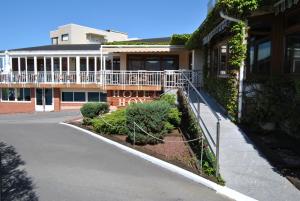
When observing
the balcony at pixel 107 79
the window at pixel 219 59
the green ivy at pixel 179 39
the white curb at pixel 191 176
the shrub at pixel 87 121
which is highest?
the green ivy at pixel 179 39

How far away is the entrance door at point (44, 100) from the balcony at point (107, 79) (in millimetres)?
1179

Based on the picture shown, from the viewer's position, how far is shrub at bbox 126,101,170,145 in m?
10.3

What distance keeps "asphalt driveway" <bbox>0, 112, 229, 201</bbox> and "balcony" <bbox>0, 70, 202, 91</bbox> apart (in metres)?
6.68

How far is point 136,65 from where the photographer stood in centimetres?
2561

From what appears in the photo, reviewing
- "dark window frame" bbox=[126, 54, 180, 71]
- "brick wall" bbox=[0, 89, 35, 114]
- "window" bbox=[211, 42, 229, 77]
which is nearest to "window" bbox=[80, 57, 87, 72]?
"brick wall" bbox=[0, 89, 35, 114]

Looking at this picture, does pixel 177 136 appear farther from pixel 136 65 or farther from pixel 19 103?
pixel 19 103

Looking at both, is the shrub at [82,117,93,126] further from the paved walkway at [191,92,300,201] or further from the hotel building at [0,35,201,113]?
the paved walkway at [191,92,300,201]

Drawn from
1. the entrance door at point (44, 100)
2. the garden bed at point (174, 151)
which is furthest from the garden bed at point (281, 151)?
the entrance door at point (44, 100)

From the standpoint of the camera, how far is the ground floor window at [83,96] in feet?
90.6

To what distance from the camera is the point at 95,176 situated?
748 cm

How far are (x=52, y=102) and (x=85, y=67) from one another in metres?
4.15

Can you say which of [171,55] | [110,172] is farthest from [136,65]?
[110,172]

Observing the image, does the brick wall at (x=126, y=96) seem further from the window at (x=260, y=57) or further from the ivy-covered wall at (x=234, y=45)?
the window at (x=260, y=57)

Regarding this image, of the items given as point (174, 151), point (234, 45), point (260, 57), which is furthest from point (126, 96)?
point (174, 151)
